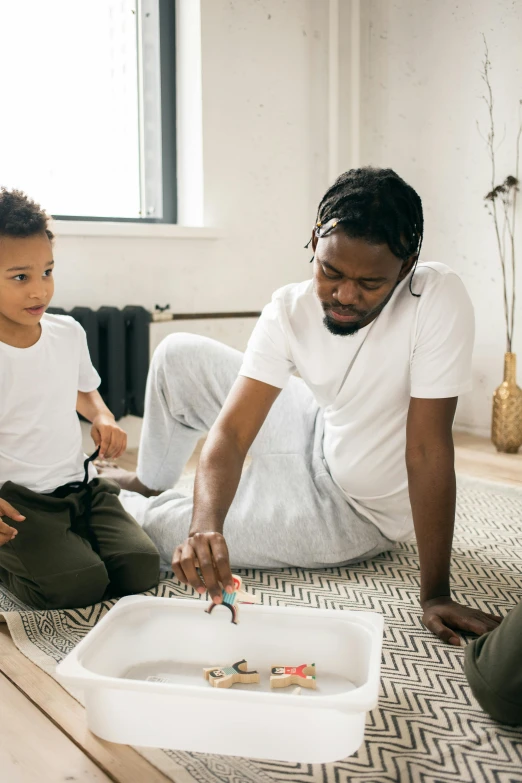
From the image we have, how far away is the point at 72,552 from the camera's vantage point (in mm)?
1284

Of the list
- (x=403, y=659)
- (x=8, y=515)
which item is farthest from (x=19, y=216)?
(x=403, y=659)

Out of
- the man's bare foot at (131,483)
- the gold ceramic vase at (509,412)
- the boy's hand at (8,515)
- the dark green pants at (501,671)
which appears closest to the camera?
the dark green pants at (501,671)

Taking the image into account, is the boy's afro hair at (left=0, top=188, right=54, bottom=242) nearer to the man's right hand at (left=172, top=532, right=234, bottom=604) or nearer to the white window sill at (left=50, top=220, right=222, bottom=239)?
the man's right hand at (left=172, top=532, right=234, bottom=604)

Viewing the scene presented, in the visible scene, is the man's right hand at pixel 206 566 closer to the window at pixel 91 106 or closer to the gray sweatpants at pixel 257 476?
the gray sweatpants at pixel 257 476

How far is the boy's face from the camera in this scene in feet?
4.25

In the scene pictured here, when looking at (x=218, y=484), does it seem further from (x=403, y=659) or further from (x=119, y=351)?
(x=119, y=351)

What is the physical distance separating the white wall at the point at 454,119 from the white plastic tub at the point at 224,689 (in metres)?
1.90

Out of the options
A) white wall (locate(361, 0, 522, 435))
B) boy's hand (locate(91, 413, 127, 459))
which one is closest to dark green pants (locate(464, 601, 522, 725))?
boy's hand (locate(91, 413, 127, 459))

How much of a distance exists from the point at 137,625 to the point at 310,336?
1.84ft

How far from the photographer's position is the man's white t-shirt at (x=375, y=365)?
1.21 metres

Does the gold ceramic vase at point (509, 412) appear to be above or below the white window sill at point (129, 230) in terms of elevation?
below

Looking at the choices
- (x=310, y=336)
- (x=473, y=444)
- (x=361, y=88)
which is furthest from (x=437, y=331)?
(x=361, y=88)

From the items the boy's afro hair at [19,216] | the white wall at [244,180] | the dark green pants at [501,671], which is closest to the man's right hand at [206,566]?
the dark green pants at [501,671]

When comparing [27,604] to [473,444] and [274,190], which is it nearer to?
[473,444]
